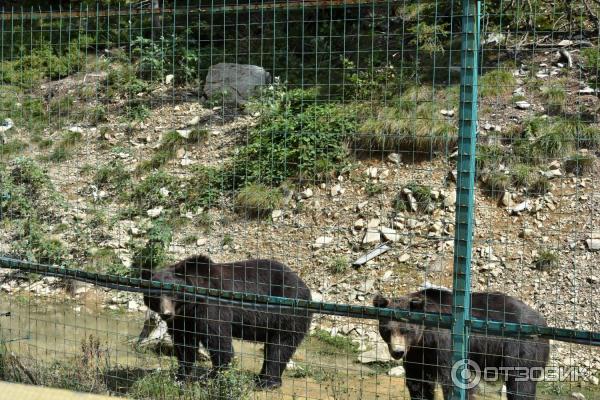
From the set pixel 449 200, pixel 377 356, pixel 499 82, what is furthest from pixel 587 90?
pixel 377 356

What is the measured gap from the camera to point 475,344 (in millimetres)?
7086

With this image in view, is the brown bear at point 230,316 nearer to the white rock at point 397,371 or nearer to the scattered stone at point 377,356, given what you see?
the scattered stone at point 377,356

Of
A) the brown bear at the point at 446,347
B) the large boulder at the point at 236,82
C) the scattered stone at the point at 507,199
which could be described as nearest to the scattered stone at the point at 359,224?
the scattered stone at the point at 507,199

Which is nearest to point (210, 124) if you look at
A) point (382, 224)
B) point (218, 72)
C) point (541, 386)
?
point (218, 72)

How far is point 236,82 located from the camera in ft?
48.3

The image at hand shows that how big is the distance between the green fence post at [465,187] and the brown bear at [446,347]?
1.42m

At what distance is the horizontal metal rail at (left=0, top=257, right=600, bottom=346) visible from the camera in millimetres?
4957

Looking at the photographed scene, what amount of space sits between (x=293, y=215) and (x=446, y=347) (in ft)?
17.4

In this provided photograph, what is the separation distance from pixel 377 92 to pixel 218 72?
348 centimetres

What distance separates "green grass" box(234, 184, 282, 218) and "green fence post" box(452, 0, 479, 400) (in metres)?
6.71

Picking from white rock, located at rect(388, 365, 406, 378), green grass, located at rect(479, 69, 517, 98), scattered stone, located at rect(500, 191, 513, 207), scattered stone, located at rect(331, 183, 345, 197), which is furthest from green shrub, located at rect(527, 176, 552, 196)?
white rock, located at rect(388, 365, 406, 378)

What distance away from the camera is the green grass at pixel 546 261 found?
33.5 feet

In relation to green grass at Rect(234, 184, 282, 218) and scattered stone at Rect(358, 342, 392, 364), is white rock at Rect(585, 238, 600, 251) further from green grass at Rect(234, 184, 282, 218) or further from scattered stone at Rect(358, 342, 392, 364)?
green grass at Rect(234, 184, 282, 218)

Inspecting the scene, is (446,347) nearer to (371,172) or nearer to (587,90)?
(371,172)
